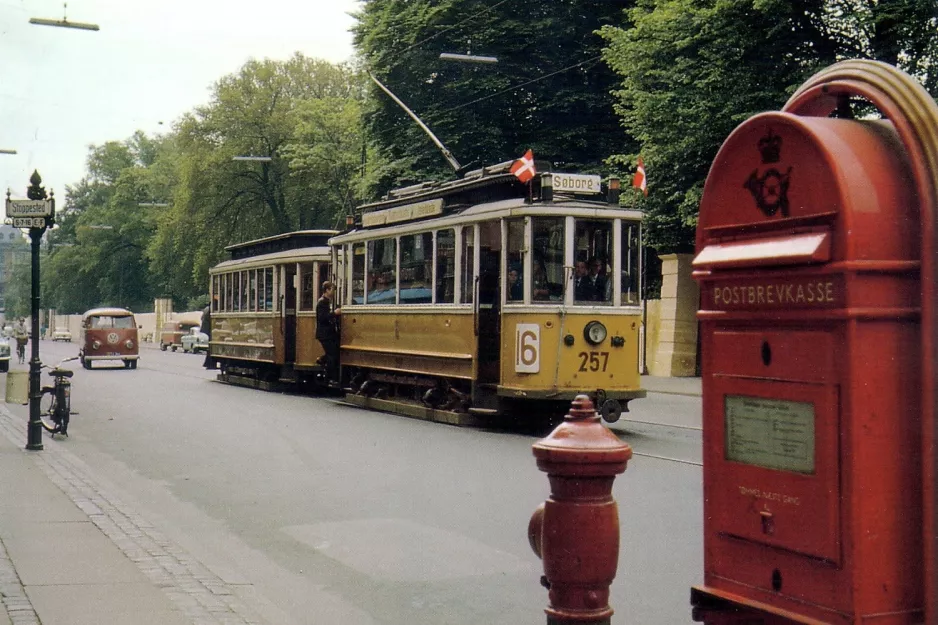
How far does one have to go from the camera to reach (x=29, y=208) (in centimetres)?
1382

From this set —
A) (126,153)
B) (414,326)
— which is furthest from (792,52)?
(126,153)

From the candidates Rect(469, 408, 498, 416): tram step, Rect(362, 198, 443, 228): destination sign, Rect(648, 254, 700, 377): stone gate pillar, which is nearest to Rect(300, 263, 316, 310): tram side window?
Rect(362, 198, 443, 228): destination sign

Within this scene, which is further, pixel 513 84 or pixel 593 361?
pixel 513 84

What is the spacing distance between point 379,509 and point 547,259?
6586 mm

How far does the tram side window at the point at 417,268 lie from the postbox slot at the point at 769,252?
1426 cm

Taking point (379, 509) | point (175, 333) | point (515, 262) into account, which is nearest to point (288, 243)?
point (515, 262)

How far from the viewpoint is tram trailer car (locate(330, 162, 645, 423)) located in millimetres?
15516

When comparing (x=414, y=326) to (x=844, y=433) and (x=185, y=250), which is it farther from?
(x=185, y=250)

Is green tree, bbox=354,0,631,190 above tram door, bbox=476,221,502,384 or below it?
above

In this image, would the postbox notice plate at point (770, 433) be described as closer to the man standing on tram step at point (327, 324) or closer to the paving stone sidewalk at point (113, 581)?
the paving stone sidewalk at point (113, 581)

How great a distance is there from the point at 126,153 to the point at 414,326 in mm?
91132

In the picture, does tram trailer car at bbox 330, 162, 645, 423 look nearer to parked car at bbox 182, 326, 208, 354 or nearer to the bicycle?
the bicycle

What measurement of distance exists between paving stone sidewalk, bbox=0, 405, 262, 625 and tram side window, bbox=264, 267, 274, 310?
1639 centimetres

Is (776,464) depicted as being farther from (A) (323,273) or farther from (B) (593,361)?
(A) (323,273)
